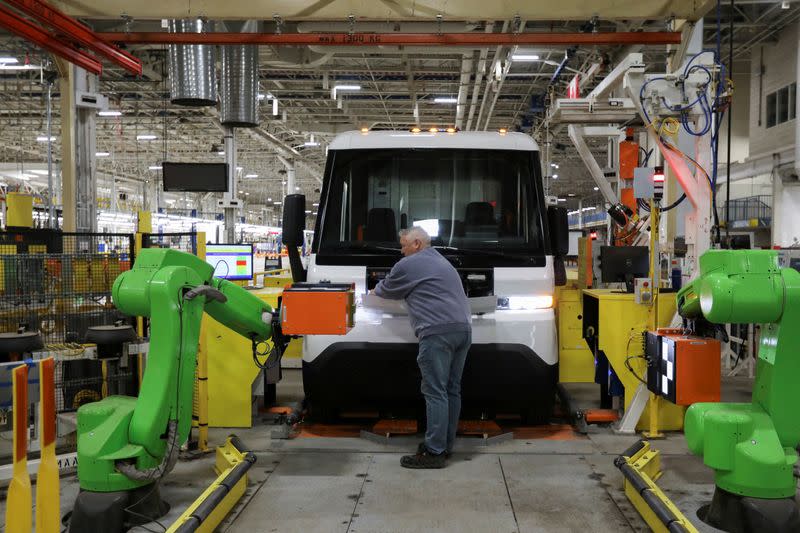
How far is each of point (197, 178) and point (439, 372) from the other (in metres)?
7.00

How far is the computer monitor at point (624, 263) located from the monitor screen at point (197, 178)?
6.35 meters

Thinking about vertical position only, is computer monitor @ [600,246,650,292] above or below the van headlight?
above

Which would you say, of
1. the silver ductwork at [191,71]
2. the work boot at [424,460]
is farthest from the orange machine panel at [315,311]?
the silver ductwork at [191,71]

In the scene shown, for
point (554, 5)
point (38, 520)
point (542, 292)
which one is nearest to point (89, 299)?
point (38, 520)

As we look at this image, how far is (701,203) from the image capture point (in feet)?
19.0

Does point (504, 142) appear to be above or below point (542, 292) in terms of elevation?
above

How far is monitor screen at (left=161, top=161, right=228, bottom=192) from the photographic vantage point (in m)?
10.5

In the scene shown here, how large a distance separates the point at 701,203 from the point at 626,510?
113 inches

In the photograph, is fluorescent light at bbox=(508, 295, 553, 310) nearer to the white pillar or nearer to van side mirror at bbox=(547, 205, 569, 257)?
van side mirror at bbox=(547, 205, 569, 257)

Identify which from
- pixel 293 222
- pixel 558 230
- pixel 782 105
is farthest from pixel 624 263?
pixel 782 105

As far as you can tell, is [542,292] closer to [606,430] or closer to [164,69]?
[606,430]

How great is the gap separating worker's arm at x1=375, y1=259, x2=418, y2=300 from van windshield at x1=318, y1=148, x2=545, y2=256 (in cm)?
56

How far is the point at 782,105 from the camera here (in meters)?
19.8

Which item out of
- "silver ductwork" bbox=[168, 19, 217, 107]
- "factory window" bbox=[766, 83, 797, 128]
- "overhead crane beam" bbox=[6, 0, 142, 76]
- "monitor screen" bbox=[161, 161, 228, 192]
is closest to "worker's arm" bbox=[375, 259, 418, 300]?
"overhead crane beam" bbox=[6, 0, 142, 76]
